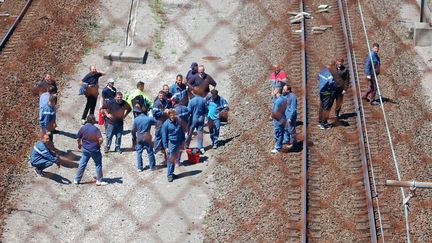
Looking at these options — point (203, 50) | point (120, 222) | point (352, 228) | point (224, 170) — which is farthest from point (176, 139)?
point (203, 50)

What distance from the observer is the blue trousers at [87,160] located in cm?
577

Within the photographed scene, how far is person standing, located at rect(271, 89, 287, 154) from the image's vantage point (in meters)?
6.28

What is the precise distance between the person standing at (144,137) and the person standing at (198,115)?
1.20 feet

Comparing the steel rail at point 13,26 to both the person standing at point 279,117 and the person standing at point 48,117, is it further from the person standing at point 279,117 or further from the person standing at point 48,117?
the person standing at point 279,117

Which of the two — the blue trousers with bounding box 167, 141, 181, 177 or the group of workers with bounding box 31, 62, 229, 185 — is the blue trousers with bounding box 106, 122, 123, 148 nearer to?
the group of workers with bounding box 31, 62, 229, 185

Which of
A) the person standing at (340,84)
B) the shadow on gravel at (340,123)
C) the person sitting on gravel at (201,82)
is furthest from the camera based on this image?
the shadow on gravel at (340,123)

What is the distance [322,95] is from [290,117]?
0.56 meters

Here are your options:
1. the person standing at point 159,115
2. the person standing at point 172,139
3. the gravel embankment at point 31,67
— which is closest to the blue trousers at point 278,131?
the person standing at point 172,139

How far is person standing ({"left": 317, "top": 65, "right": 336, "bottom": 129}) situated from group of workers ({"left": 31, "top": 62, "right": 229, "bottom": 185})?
71cm

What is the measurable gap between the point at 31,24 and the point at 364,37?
2.97 meters

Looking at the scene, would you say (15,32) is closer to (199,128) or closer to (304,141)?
(199,128)

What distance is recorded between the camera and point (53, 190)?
5.89 m

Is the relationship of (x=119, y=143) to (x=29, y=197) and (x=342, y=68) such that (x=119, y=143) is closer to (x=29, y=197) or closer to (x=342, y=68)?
(x=29, y=197)

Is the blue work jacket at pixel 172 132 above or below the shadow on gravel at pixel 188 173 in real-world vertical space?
above
